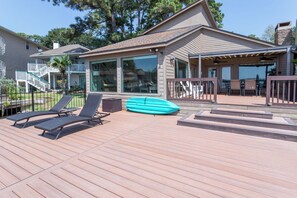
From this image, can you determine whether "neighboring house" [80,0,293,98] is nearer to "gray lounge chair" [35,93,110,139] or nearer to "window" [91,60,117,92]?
"window" [91,60,117,92]

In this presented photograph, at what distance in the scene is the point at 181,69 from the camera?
369 inches

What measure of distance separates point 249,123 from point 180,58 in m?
4.86

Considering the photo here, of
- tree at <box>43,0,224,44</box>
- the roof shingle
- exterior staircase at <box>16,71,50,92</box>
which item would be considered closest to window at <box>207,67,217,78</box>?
the roof shingle

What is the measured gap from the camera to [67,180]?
264 centimetres

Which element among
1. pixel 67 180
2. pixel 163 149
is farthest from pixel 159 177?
pixel 67 180

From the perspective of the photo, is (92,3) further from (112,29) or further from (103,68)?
(103,68)

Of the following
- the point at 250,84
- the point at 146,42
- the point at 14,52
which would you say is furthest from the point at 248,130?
the point at 14,52

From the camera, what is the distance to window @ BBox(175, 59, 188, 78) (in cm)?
881

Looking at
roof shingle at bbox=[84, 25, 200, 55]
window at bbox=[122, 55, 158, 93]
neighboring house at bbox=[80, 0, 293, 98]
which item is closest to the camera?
roof shingle at bbox=[84, 25, 200, 55]

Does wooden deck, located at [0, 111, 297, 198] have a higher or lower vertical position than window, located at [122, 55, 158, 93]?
lower

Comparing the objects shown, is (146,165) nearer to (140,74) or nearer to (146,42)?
(140,74)

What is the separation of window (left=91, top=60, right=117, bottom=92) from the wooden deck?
4859 mm

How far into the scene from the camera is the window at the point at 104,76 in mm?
9314

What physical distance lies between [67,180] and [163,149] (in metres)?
1.86
